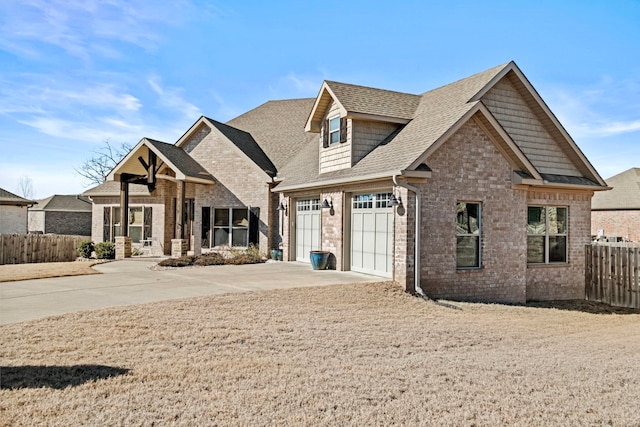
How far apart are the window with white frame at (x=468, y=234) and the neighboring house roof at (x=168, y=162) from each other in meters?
11.3

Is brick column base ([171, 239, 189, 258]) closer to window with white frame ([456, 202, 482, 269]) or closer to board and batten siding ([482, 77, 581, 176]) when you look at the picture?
window with white frame ([456, 202, 482, 269])

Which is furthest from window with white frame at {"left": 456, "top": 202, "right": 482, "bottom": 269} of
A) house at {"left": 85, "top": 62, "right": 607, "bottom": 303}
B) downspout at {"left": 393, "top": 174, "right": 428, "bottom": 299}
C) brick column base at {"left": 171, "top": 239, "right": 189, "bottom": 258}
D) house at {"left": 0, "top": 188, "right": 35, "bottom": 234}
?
house at {"left": 0, "top": 188, "right": 35, "bottom": 234}

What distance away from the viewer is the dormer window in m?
Answer: 16.9

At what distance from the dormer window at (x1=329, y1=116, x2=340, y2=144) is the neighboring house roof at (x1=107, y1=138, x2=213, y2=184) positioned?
21.6ft

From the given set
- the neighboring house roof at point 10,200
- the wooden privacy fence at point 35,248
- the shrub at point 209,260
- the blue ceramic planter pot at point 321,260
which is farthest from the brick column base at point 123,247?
the neighboring house roof at point 10,200

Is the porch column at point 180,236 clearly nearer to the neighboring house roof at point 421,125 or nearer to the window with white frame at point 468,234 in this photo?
the neighboring house roof at point 421,125

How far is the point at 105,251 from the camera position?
22312mm

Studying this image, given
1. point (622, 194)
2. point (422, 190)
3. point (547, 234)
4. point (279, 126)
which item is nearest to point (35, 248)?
→ point (279, 126)

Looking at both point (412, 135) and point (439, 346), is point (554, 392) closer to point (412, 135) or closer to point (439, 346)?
point (439, 346)

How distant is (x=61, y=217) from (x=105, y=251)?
22620 millimetres

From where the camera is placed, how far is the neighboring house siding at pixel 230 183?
68.4 ft

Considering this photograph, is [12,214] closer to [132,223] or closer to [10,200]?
[10,200]

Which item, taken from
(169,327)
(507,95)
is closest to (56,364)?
(169,327)

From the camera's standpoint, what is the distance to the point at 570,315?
1356cm
